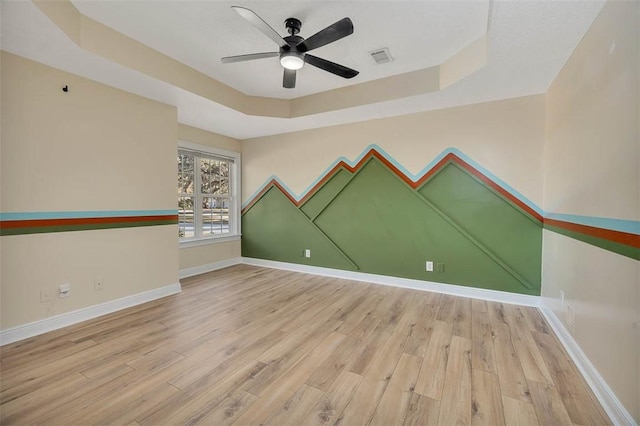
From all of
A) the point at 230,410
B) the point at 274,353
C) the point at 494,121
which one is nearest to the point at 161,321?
the point at 274,353

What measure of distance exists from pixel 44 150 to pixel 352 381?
11.4 ft

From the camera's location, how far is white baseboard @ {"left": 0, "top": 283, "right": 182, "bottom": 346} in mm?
2430

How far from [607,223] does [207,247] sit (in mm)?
5126

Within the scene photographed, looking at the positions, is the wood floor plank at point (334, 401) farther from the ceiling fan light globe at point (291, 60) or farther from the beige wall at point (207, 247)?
the beige wall at point (207, 247)

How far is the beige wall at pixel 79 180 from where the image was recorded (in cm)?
245

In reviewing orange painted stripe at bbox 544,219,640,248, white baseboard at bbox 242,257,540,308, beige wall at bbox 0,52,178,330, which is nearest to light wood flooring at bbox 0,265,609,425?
white baseboard at bbox 242,257,540,308

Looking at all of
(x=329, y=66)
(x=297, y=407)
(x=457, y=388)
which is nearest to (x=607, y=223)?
(x=457, y=388)

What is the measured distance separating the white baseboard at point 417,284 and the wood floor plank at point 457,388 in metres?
1.43

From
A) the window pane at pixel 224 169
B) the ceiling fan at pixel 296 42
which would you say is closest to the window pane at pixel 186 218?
the window pane at pixel 224 169

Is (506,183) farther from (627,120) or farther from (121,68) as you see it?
(121,68)

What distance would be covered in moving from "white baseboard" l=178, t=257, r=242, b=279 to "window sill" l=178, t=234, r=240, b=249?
1.29ft

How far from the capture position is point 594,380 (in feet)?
5.94

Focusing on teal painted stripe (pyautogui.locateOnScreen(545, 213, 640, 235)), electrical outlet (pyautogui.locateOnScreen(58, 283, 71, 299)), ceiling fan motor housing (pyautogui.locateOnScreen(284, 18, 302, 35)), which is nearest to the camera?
teal painted stripe (pyautogui.locateOnScreen(545, 213, 640, 235))

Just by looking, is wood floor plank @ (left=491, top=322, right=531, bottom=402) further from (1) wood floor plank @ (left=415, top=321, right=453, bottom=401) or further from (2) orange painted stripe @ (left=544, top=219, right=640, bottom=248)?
(2) orange painted stripe @ (left=544, top=219, right=640, bottom=248)
